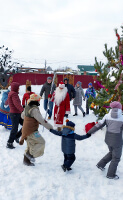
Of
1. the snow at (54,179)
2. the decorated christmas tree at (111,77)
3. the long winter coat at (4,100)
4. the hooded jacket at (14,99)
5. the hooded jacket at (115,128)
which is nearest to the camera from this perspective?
the snow at (54,179)

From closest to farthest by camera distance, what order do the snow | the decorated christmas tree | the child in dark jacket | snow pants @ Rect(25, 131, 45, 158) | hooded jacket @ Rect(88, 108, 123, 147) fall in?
the snow → hooded jacket @ Rect(88, 108, 123, 147) → the child in dark jacket → snow pants @ Rect(25, 131, 45, 158) → the decorated christmas tree

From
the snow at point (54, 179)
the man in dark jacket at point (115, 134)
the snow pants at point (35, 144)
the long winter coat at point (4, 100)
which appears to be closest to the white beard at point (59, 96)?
the long winter coat at point (4, 100)

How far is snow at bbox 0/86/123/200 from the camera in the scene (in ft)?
10.6

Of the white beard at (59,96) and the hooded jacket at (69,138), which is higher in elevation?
the white beard at (59,96)

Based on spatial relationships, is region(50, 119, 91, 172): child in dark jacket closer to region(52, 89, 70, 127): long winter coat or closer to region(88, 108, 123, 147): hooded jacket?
region(88, 108, 123, 147): hooded jacket

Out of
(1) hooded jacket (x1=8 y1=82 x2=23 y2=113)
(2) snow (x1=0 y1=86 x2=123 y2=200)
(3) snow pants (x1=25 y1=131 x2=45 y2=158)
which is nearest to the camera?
(2) snow (x1=0 y1=86 x2=123 y2=200)

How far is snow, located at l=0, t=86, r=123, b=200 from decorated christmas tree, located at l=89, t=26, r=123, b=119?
1.55 metres

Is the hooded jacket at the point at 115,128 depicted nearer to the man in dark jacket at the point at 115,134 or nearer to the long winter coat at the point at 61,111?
the man in dark jacket at the point at 115,134

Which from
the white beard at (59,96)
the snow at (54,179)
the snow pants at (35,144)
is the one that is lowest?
the snow at (54,179)

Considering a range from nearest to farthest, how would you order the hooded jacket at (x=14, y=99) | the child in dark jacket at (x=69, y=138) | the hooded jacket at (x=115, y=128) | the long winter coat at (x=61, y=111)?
1. the hooded jacket at (x=115, y=128)
2. the child in dark jacket at (x=69, y=138)
3. the hooded jacket at (x=14, y=99)
4. the long winter coat at (x=61, y=111)

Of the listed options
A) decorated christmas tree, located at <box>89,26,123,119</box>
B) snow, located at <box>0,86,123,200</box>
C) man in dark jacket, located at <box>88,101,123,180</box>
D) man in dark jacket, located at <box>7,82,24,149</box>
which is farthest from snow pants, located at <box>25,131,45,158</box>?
decorated christmas tree, located at <box>89,26,123,119</box>

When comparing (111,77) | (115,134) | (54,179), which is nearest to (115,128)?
(115,134)

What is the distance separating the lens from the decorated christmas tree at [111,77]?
5.70 m

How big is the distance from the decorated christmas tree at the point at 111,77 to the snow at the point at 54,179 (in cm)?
155
